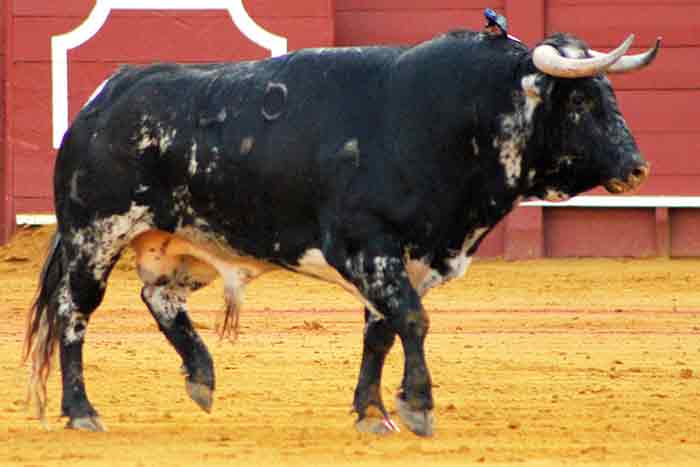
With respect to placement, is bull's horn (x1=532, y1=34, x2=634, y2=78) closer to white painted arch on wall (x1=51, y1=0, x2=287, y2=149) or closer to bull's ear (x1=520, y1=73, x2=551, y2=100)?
bull's ear (x1=520, y1=73, x2=551, y2=100)

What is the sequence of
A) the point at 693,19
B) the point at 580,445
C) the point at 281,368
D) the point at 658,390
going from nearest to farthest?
the point at 580,445 < the point at 658,390 < the point at 281,368 < the point at 693,19

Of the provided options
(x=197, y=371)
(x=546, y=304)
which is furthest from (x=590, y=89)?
(x=546, y=304)

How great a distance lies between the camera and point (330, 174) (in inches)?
273

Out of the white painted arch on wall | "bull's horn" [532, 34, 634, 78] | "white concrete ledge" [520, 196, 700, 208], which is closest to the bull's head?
"bull's horn" [532, 34, 634, 78]

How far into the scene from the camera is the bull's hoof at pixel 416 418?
6.69m

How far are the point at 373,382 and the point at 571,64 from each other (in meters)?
1.41

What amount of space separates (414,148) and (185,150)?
976mm

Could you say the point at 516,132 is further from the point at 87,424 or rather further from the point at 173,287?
the point at 87,424

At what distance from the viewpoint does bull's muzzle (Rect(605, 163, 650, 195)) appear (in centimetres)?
663

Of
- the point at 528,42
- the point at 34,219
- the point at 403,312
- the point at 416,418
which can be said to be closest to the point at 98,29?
the point at 34,219

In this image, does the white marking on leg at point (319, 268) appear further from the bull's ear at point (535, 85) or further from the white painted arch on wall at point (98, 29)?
the white painted arch on wall at point (98, 29)

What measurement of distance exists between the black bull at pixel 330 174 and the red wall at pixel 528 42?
273 inches

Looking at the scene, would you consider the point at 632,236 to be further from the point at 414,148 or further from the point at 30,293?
the point at 414,148

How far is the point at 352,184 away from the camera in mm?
6863
